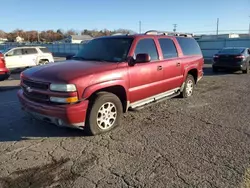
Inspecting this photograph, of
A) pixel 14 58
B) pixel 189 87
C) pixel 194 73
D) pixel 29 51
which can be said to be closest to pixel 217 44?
pixel 194 73

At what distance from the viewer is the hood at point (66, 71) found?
12.3 ft

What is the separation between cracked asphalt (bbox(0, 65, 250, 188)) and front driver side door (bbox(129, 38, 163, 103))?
2.06 ft

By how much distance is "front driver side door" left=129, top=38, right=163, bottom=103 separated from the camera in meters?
4.64

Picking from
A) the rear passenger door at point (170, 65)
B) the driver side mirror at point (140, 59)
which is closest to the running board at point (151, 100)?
the rear passenger door at point (170, 65)

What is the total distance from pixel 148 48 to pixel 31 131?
3.07 metres

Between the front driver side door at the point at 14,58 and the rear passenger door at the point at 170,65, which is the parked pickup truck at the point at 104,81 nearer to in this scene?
the rear passenger door at the point at 170,65

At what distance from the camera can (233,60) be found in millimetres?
12398

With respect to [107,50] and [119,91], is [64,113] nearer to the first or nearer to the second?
[119,91]

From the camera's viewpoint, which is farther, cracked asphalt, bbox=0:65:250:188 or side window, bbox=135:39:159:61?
side window, bbox=135:39:159:61

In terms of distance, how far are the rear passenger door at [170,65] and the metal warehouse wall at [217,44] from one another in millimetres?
18186

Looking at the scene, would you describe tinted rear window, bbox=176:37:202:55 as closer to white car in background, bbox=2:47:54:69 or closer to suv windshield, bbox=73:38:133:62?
suv windshield, bbox=73:38:133:62

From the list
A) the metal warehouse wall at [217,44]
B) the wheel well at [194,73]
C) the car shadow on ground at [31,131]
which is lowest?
the car shadow on ground at [31,131]

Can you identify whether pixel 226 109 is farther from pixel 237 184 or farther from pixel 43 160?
pixel 43 160

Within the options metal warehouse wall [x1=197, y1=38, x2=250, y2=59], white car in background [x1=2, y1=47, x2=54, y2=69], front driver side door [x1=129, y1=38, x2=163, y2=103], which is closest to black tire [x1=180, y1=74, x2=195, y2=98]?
front driver side door [x1=129, y1=38, x2=163, y2=103]
